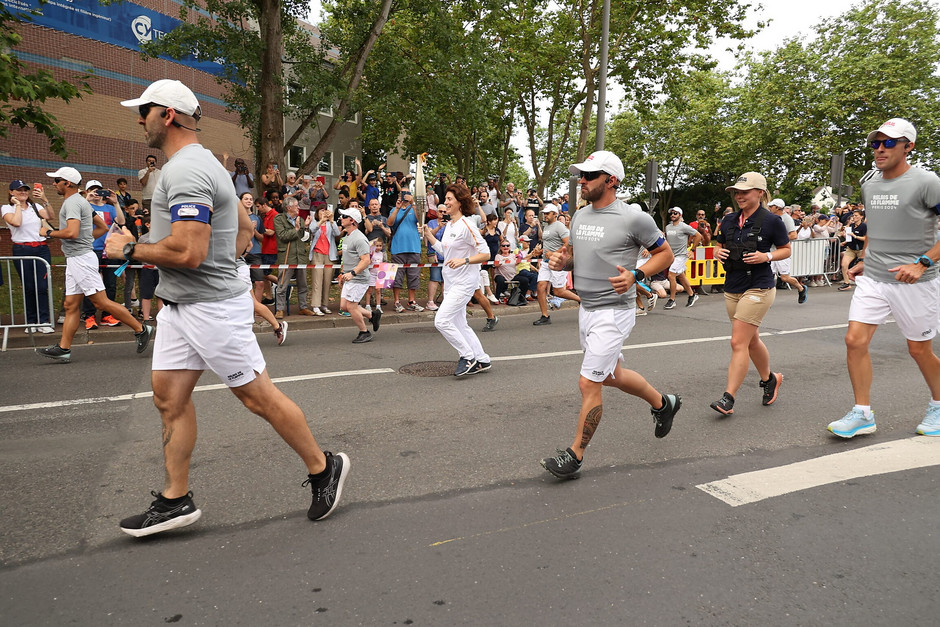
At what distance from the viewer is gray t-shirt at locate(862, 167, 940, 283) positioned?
4.80 meters

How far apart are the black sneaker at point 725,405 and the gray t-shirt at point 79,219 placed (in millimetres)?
6769

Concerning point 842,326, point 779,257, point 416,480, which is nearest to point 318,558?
point 416,480

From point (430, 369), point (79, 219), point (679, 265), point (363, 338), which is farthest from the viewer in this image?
point (679, 265)

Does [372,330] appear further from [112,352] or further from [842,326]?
[842,326]

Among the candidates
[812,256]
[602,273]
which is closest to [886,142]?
[602,273]

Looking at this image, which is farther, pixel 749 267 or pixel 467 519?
pixel 749 267

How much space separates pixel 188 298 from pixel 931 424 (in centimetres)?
497

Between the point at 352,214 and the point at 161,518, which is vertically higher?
the point at 352,214

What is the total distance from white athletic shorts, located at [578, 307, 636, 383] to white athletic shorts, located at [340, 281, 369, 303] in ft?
18.9

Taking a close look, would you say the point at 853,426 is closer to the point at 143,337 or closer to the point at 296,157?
the point at 143,337

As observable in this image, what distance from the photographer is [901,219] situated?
4.88m

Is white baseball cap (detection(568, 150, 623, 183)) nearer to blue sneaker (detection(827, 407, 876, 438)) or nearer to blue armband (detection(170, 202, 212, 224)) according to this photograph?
blue armband (detection(170, 202, 212, 224))

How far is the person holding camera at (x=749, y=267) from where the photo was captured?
5.62 metres

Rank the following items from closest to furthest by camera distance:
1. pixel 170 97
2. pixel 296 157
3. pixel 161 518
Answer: pixel 170 97 → pixel 161 518 → pixel 296 157
